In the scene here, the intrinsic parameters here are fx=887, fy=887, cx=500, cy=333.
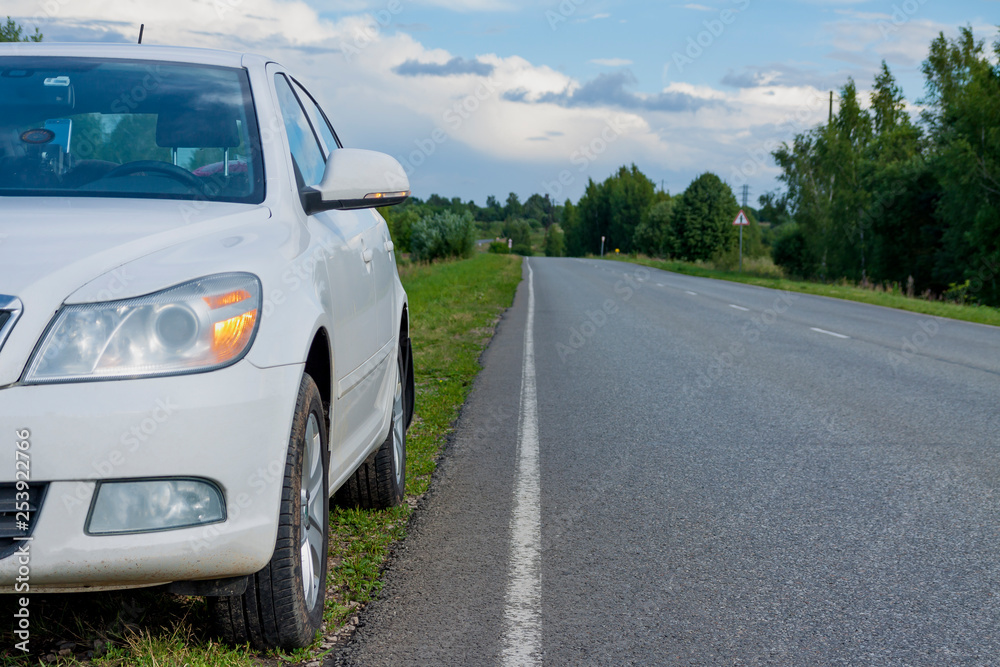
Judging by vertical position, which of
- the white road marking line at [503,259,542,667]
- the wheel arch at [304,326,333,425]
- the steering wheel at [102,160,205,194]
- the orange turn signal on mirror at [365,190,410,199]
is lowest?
the white road marking line at [503,259,542,667]

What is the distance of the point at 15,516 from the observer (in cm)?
213

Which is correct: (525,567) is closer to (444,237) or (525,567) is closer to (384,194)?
(384,194)

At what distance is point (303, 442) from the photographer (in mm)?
2553

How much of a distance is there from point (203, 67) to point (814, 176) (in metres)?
60.9

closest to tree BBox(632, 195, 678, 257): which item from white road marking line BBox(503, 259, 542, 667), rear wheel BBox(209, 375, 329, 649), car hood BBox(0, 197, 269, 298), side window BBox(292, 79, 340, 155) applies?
white road marking line BBox(503, 259, 542, 667)

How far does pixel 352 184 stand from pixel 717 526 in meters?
2.41

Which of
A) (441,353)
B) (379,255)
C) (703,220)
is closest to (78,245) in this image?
(379,255)

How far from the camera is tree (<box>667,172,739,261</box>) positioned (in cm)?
8769

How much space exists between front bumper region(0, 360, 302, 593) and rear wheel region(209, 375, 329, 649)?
112 mm

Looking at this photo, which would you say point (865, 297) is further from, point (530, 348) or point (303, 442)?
point (303, 442)

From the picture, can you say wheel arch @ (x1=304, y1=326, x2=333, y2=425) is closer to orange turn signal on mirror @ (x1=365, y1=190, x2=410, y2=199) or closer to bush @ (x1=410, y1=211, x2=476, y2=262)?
orange turn signal on mirror @ (x1=365, y1=190, x2=410, y2=199)

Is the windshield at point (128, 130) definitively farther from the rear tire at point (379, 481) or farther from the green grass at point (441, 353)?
the green grass at point (441, 353)

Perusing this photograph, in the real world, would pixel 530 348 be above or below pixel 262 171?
below

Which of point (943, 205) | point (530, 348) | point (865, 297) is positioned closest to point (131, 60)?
point (530, 348)
